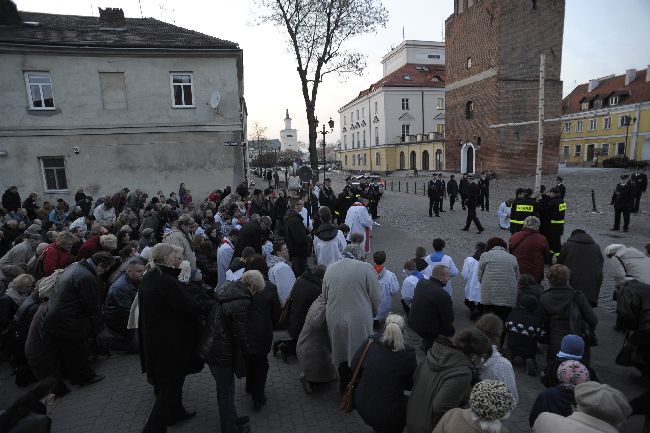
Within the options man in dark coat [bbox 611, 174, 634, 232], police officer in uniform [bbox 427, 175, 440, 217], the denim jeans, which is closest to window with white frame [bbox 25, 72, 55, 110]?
police officer in uniform [bbox 427, 175, 440, 217]

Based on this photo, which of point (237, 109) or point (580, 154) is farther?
point (580, 154)

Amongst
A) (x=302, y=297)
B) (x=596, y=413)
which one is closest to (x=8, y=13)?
(x=302, y=297)

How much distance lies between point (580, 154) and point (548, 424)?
66.8m

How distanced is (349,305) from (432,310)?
4.13 ft

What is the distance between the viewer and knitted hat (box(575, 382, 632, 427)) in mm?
2297

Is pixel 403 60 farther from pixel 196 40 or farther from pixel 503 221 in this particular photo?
pixel 503 221

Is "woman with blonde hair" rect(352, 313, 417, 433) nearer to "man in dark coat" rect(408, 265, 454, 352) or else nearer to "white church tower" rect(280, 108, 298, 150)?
"man in dark coat" rect(408, 265, 454, 352)

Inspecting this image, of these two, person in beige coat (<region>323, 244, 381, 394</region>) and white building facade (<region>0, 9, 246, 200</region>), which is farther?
white building facade (<region>0, 9, 246, 200</region>)

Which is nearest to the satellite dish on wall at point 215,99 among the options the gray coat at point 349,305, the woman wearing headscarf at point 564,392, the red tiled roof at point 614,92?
the gray coat at point 349,305

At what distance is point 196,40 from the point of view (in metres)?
19.2

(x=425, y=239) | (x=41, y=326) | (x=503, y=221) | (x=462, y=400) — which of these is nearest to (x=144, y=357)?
(x=41, y=326)

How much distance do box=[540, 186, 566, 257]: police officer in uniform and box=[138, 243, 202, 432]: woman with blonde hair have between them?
28.5 ft

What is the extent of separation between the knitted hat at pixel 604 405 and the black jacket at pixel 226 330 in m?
2.77

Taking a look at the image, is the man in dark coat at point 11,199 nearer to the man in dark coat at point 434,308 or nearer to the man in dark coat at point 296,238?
the man in dark coat at point 296,238
